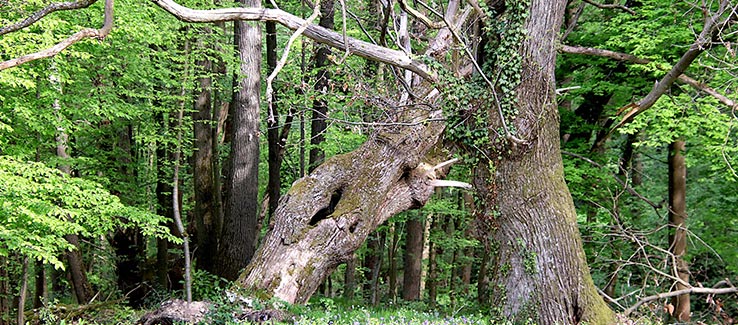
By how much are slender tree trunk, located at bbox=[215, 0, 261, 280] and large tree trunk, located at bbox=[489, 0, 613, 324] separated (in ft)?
17.7

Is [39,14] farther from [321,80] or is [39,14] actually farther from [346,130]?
[346,130]

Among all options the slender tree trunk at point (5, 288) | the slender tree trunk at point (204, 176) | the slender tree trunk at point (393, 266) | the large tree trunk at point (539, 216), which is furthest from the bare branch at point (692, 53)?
the slender tree trunk at point (5, 288)

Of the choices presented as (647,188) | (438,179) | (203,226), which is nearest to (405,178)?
(438,179)

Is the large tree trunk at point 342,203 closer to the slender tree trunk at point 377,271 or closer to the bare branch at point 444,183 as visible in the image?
the bare branch at point 444,183

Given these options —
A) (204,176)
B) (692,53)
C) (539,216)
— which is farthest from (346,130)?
(692,53)

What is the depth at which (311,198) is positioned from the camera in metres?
8.86

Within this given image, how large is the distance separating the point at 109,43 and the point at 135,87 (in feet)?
6.58

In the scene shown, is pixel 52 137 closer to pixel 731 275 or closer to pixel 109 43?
pixel 109 43

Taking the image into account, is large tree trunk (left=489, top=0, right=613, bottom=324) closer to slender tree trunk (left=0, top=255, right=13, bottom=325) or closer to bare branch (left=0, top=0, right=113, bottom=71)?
bare branch (left=0, top=0, right=113, bottom=71)

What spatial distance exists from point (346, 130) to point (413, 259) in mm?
4059

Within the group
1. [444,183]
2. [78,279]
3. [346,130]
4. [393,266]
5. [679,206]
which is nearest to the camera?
[444,183]

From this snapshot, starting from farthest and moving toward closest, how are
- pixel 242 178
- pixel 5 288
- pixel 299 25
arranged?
pixel 5 288, pixel 242 178, pixel 299 25

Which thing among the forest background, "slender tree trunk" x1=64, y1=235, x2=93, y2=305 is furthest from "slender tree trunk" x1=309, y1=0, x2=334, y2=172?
"slender tree trunk" x1=64, y1=235, x2=93, y2=305

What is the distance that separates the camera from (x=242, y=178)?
10758mm
